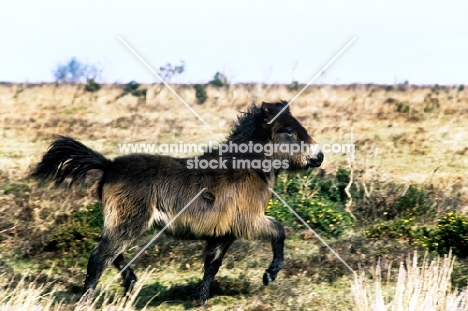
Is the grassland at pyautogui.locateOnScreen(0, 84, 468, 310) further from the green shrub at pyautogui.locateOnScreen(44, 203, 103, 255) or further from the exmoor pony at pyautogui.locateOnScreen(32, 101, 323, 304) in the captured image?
the exmoor pony at pyautogui.locateOnScreen(32, 101, 323, 304)

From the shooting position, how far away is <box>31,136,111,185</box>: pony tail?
8.20m

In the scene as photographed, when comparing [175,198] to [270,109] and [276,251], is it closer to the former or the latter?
[276,251]

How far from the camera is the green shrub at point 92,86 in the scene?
2959 centimetres

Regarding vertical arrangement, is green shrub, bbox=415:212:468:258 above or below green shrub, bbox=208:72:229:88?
below

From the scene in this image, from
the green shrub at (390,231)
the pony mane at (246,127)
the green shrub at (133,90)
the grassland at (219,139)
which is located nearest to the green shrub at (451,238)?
the grassland at (219,139)

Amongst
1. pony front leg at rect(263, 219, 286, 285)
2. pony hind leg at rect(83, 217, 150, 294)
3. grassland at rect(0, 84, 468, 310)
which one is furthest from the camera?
grassland at rect(0, 84, 468, 310)

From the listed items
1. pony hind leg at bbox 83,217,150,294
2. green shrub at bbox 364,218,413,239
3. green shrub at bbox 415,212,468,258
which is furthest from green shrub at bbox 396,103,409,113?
pony hind leg at bbox 83,217,150,294

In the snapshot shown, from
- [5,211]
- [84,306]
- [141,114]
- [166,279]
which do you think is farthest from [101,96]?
[84,306]

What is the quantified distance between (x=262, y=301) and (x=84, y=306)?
92.9 inches

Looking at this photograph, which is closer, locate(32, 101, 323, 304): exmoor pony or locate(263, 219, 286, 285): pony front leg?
locate(32, 101, 323, 304): exmoor pony

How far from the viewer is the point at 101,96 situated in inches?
1109

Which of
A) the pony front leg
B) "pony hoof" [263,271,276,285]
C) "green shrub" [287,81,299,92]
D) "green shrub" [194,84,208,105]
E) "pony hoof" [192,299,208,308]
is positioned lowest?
"pony hoof" [192,299,208,308]

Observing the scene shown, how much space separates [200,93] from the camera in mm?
29688

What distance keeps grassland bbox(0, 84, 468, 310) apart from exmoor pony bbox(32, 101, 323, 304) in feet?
2.04
